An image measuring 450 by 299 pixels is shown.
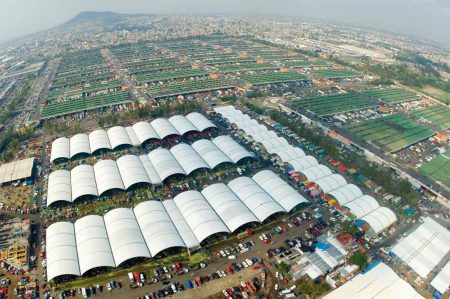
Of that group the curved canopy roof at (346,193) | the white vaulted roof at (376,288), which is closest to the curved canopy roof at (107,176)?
the curved canopy roof at (346,193)

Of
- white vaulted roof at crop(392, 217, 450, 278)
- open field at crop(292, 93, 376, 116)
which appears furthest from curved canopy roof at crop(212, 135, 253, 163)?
open field at crop(292, 93, 376, 116)

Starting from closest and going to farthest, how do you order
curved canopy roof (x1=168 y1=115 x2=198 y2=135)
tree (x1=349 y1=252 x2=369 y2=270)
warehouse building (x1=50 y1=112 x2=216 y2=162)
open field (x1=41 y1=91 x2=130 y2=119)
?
tree (x1=349 y1=252 x2=369 y2=270) → warehouse building (x1=50 y1=112 x2=216 y2=162) → curved canopy roof (x1=168 y1=115 x2=198 y2=135) → open field (x1=41 y1=91 x2=130 y2=119)

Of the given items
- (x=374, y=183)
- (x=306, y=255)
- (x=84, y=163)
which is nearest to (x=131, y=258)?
(x=306, y=255)

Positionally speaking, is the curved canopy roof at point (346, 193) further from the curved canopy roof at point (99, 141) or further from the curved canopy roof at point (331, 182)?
the curved canopy roof at point (99, 141)

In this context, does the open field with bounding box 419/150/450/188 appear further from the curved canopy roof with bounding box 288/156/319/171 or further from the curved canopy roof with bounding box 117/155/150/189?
the curved canopy roof with bounding box 117/155/150/189

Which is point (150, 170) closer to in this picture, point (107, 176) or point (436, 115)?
point (107, 176)

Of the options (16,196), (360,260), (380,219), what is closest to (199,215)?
(360,260)

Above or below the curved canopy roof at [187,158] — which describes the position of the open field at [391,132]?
below
